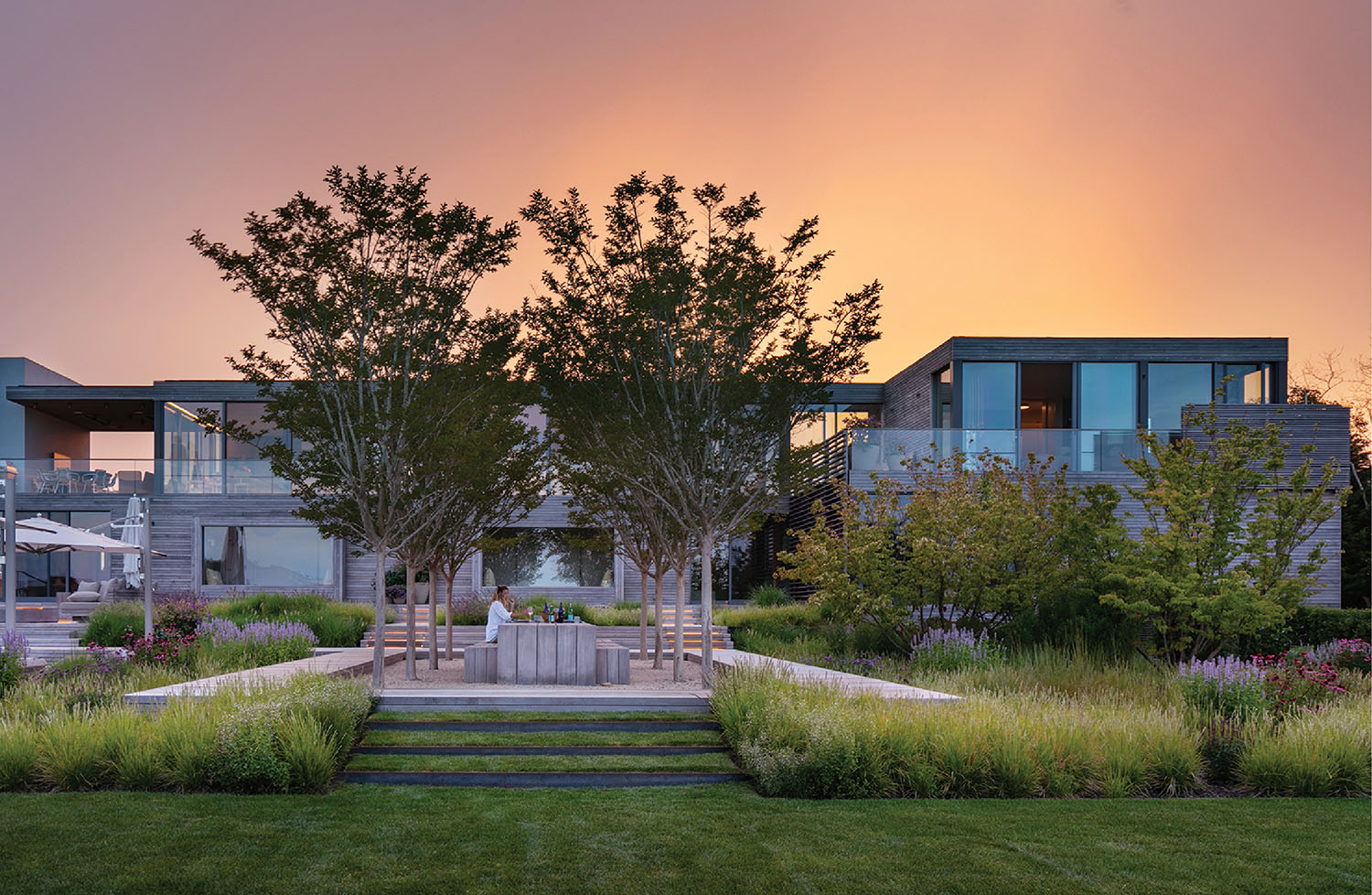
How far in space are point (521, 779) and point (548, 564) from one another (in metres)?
20.5

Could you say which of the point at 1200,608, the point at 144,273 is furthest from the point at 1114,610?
the point at 144,273

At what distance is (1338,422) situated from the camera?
861 inches

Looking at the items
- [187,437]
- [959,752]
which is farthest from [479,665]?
[187,437]

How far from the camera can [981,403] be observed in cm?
2592

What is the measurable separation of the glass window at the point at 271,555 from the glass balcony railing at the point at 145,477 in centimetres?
123

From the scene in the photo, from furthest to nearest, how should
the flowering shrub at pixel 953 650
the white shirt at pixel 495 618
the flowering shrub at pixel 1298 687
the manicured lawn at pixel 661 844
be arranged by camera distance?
the white shirt at pixel 495 618
the flowering shrub at pixel 953 650
the flowering shrub at pixel 1298 687
the manicured lawn at pixel 661 844

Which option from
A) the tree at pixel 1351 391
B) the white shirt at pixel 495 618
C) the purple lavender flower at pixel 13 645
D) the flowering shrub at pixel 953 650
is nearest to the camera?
the purple lavender flower at pixel 13 645

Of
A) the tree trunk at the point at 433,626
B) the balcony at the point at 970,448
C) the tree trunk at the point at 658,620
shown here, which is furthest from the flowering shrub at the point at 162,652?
the balcony at the point at 970,448

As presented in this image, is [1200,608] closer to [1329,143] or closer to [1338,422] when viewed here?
[1329,143]

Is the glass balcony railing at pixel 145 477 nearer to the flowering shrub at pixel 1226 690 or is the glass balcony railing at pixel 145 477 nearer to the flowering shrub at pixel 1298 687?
the flowering shrub at pixel 1226 690

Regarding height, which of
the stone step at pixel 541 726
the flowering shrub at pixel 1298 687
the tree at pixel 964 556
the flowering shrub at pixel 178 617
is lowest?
the stone step at pixel 541 726

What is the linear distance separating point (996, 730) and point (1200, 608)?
23.0 feet

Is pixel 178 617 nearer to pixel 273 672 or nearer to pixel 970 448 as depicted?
pixel 273 672

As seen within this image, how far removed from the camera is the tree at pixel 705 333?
12.1 meters
